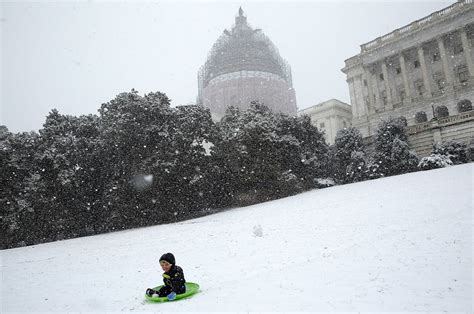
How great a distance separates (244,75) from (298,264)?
4985 cm

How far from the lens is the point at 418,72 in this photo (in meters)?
44.7

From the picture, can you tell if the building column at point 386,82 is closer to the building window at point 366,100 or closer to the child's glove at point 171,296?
the building window at point 366,100

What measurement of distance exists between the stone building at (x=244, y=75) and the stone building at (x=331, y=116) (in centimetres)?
768

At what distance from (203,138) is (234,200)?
Answer: 5.65m

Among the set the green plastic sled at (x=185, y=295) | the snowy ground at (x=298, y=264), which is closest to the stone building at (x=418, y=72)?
the snowy ground at (x=298, y=264)

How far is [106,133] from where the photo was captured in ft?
70.3

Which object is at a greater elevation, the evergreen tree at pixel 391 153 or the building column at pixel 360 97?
the building column at pixel 360 97

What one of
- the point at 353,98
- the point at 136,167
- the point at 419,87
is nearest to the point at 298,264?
the point at 136,167

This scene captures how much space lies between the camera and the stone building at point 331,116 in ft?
205

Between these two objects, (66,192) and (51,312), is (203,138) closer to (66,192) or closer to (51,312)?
(66,192)

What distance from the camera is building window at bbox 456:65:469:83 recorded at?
1582 inches

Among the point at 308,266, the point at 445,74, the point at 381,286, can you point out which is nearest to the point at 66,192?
the point at 308,266

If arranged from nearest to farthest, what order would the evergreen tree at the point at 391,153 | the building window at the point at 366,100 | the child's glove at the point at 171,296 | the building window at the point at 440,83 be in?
the child's glove at the point at 171,296, the evergreen tree at the point at 391,153, the building window at the point at 440,83, the building window at the point at 366,100

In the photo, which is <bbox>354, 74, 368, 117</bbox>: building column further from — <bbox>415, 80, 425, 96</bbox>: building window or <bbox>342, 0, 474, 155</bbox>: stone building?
<bbox>415, 80, 425, 96</bbox>: building window
